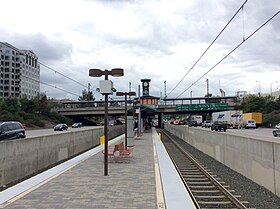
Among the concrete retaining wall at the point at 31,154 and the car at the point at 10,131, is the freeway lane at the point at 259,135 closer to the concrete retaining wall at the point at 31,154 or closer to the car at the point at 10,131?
the concrete retaining wall at the point at 31,154

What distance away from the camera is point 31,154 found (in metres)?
13.5

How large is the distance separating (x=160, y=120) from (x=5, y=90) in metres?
59.0

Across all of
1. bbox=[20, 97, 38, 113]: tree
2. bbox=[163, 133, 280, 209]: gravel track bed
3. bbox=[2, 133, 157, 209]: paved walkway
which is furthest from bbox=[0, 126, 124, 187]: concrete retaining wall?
bbox=[20, 97, 38, 113]: tree

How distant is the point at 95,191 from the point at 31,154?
553 cm

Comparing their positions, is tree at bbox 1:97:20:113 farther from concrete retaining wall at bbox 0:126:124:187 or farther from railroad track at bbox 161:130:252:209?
railroad track at bbox 161:130:252:209

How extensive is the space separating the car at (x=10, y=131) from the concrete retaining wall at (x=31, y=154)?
3.62 m

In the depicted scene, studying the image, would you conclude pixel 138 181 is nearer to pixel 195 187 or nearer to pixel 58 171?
pixel 195 187

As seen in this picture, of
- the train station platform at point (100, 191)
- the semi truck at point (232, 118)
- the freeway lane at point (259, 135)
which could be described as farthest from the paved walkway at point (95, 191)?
the semi truck at point (232, 118)

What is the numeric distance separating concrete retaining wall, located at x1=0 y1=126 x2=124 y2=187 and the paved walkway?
63.5 inches

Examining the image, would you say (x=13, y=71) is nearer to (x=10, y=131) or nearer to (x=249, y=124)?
(x=249, y=124)

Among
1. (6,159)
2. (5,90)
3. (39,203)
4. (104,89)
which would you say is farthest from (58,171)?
(5,90)

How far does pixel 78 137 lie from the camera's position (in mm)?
22719

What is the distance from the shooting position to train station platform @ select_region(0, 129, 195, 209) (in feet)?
25.1

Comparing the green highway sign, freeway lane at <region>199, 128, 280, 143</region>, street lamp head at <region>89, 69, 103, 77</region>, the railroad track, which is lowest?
the railroad track
